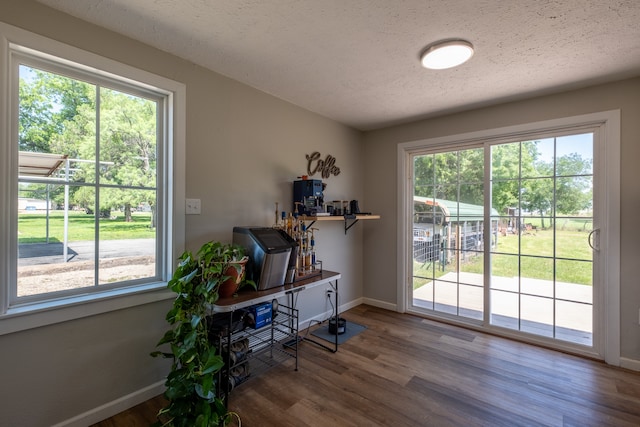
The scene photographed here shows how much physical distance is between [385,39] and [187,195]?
67.0 inches

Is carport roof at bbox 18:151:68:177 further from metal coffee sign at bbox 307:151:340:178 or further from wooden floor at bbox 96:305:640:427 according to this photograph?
metal coffee sign at bbox 307:151:340:178

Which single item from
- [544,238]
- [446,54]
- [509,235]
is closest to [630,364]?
[544,238]

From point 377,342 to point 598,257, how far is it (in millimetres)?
2047

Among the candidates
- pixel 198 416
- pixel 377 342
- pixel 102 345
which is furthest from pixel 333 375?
pixel 102 345

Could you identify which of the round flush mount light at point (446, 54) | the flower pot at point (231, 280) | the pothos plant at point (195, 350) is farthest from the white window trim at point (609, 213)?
the pothos plant at point (195, 350)

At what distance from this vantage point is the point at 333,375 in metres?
2.19

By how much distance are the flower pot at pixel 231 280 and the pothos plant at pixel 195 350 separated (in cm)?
5

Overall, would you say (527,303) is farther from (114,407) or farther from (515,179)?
(114,407)

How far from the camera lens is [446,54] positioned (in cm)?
189

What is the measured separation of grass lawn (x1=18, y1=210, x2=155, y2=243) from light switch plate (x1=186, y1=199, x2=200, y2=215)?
261 mm

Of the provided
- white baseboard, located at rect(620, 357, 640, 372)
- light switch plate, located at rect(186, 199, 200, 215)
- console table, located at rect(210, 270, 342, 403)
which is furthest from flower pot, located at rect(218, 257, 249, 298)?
white baseboard, located at rect(620, 357, 640, 372)

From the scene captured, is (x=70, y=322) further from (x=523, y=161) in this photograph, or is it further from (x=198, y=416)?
(x=523, y=161)

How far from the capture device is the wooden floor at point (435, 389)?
1746 mm

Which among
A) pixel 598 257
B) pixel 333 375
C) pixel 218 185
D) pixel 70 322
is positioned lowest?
pixel 333 375
